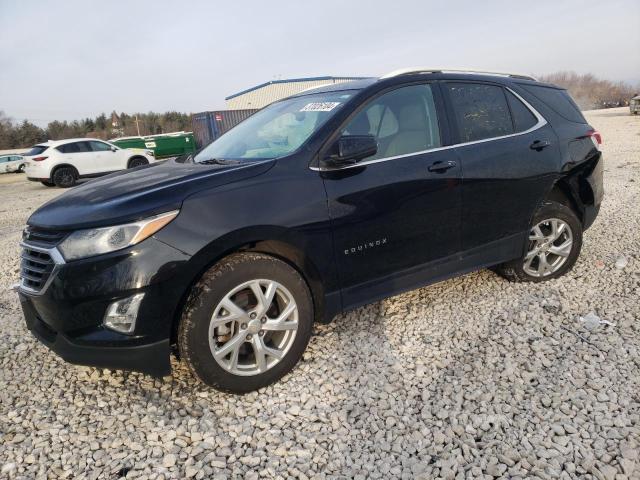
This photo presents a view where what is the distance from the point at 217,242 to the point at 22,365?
6.03 ft

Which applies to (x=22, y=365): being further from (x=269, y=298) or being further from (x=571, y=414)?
(x=571, y=414)

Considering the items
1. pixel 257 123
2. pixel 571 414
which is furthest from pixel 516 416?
pixel 257 123

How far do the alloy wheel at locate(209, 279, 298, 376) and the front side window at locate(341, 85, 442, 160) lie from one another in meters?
1.07

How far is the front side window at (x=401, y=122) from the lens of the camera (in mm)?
2865

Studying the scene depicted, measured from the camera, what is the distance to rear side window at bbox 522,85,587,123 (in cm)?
375

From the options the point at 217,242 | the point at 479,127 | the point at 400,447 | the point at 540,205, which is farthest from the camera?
the point at 540,205

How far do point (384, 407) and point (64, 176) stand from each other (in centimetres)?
1624

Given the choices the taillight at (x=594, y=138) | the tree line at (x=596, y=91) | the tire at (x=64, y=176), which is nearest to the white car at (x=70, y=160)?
the tire at (x=64, y=176)

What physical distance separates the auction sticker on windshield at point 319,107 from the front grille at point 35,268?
1.87 metres

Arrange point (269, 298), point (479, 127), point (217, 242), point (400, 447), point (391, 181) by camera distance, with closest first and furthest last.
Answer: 1. point (400, 447)
2. point (217, 242)
3. point (269, 298)
4. point (391, 181)
5. point (479, 127)

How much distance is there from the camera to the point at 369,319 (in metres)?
3.37

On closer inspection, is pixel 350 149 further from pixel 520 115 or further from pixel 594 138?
pixel 594 138

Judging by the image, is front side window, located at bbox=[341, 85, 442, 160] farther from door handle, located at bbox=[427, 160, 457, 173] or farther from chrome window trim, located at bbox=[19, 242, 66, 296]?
chrome window trim, located at bbox=[19, 242, 66, 296]

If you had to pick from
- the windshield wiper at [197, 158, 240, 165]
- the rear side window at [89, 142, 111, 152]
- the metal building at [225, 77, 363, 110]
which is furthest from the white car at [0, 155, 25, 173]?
the windshield wiper at [197, 158, 240, 165]
